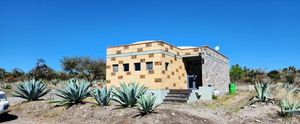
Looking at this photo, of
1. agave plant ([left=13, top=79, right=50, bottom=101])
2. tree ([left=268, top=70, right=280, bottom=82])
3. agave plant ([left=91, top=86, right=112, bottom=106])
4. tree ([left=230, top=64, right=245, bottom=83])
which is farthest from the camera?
tree ([left=230, top=64, right=245, bottom=83])

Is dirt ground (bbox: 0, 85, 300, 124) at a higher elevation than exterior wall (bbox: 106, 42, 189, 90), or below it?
below

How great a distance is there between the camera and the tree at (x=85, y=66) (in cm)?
5184

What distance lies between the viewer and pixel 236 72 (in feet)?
169

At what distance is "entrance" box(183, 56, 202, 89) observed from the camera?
22.8 meters

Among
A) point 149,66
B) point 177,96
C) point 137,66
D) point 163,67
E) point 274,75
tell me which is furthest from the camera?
point 274,75

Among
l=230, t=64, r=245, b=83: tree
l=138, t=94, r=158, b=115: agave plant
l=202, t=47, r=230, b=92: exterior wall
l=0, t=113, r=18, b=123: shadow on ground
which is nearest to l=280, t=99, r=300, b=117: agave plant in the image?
l=138, t=94, r=158, b=115: agave plant

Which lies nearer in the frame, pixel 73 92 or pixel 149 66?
pixel 73 92

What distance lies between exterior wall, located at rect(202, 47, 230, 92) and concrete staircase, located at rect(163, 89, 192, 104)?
375 centimetres

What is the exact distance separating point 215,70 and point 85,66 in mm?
33150

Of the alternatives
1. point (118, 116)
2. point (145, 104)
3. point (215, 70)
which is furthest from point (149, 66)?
point (145, 104)

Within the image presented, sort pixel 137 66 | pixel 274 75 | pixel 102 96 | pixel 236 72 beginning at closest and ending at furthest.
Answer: pixel 102 96
pixel 137 66
pixel 274 75
pixel 236 72

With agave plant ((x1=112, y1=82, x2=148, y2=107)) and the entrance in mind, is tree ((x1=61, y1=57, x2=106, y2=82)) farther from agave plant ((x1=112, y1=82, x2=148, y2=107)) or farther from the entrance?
agave plant ((x1=112, y1=82, x2=148, y2=107))

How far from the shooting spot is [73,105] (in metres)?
11.7

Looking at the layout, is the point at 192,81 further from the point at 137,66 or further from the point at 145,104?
the point at 145,104
